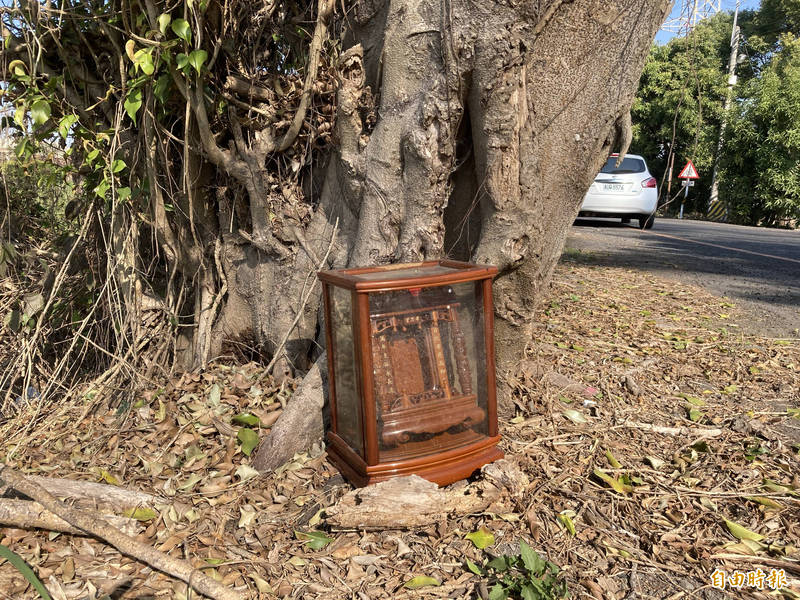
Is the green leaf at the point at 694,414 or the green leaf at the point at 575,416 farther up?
the green leaf at the point at 575,416

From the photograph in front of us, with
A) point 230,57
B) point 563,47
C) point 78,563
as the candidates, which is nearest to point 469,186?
point 563,47

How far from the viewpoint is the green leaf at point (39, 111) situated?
9.11ft

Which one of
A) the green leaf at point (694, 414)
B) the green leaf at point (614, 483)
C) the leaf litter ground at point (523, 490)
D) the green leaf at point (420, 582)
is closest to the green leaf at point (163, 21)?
the leaf litter ground at point (523, 490)

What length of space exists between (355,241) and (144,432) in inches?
58.0

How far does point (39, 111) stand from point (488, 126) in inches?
89.2

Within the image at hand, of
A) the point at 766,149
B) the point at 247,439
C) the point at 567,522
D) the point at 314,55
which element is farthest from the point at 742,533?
the point at 766,149

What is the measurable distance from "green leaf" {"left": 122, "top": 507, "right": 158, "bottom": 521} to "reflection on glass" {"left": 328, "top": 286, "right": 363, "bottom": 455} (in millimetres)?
807

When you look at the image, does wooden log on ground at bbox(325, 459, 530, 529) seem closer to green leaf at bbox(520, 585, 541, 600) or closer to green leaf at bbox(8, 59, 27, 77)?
green leaf at bbox(520, 585, 541, 600)

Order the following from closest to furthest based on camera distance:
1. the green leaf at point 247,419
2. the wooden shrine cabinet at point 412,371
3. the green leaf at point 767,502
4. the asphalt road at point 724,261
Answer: the wooden shrine cabinet at point 412,371, the green leaf at point 767,502, the green leaf at point 247,419, the asphalt road at point 724,261

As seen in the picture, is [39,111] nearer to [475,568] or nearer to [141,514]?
[141,514]

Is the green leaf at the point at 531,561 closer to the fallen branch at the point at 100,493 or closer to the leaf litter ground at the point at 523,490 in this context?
the leaf litter ground at the point at 523,490

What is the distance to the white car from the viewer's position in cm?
1091

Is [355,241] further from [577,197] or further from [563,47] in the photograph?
[563,47]

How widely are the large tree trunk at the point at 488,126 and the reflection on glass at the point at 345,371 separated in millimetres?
332
